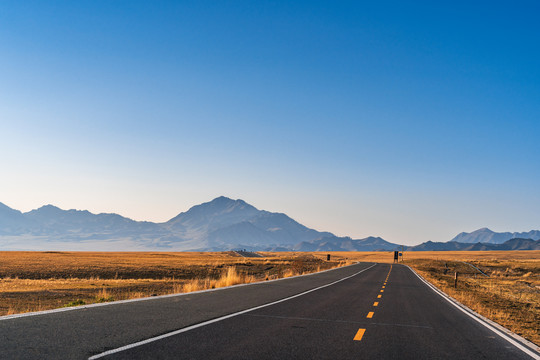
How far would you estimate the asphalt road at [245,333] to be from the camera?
7629 mm

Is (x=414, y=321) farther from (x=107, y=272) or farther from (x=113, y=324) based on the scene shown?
(x=107, y=272)

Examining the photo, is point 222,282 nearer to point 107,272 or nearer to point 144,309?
point 144,309

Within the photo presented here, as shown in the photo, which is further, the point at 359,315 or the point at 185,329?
the point at 359,315

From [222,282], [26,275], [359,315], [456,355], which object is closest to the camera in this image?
[456,355]

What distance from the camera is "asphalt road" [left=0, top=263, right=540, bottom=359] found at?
300 inches

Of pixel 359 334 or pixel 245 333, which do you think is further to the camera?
pixel 359 334

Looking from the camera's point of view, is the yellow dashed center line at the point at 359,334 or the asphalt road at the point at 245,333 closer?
the asphalt road at the point at 245,333

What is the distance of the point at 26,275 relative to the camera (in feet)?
137

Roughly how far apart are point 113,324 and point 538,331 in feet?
37.1

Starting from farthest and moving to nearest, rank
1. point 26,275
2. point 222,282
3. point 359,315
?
point 26,275 → point 222,282 → point 359,315

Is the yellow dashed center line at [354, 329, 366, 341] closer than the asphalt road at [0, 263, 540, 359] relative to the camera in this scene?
No

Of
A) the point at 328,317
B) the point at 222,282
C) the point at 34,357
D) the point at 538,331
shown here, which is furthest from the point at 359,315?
the point at 222,282

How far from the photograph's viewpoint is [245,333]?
31.7 ft

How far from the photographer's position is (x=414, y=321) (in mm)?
13148
